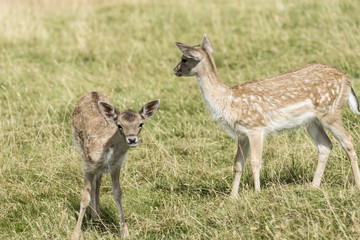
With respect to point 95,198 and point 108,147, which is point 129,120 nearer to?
point 108,147

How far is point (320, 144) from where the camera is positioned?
7199 mm

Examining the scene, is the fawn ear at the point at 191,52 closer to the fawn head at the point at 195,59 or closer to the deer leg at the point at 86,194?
the fawn head at the point at 195,59

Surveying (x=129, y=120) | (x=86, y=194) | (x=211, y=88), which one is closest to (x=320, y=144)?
(x=211, y=88)

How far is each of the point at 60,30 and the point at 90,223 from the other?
9195 millimetres

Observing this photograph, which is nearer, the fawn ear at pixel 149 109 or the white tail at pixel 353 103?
the fawn ear at pixel 149 109

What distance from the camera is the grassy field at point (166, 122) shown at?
19.0 ft

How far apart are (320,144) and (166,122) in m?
2.58

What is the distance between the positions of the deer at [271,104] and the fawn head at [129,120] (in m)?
1.05

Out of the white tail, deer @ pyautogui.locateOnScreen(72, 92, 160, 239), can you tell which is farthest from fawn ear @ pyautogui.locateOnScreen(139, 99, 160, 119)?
the white tail

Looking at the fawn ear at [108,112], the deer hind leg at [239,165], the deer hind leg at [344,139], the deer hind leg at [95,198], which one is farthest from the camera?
the deer hind leg at [239,165]

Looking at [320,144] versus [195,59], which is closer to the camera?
[195,59]

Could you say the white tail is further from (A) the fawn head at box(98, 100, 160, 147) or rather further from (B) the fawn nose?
(B) the fawn nose

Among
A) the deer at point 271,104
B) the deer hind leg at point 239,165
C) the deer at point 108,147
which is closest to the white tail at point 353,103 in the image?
the deer at point 271,104

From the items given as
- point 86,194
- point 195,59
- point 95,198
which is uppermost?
point 195,59
